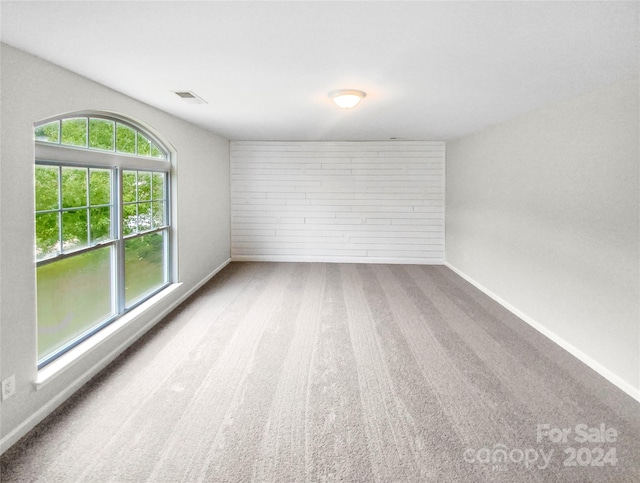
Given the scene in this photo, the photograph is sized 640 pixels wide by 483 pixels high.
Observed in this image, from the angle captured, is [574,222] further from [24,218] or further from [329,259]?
[329,259]

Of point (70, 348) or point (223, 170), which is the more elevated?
point (223, 170)

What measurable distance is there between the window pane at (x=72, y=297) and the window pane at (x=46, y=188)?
1.37ft

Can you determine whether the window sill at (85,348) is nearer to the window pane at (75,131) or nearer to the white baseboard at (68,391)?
the white baseboard at (68,391)

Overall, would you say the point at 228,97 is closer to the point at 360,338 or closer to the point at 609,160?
the point at 360,338

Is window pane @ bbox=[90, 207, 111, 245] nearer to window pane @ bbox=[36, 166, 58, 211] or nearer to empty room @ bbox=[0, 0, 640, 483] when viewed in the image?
empty room @ bbox=[0, 0, 640, 483]

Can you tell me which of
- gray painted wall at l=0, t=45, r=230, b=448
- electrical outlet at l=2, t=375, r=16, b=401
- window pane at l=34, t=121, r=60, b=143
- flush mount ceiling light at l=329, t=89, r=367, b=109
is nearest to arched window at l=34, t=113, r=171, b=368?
window pane at l=34, t=121, r=60, b=143

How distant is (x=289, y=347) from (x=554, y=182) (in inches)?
116

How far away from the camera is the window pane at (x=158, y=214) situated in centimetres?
445

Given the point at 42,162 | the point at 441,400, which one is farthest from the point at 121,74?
the point at 441,400

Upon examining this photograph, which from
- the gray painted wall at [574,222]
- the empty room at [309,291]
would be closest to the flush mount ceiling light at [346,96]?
the empty room at [309,291]

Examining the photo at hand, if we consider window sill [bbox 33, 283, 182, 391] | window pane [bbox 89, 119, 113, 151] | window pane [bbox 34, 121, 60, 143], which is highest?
window pane [bbox 89, 119, 113, 151]

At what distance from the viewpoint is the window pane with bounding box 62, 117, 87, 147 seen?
9.19ft

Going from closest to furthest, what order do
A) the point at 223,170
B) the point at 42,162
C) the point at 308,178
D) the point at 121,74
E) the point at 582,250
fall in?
the point at 42,162
the point at 121,74
the point at 582,250
the point at 223,170
the point at 308,178

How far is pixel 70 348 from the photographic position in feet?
9.48
